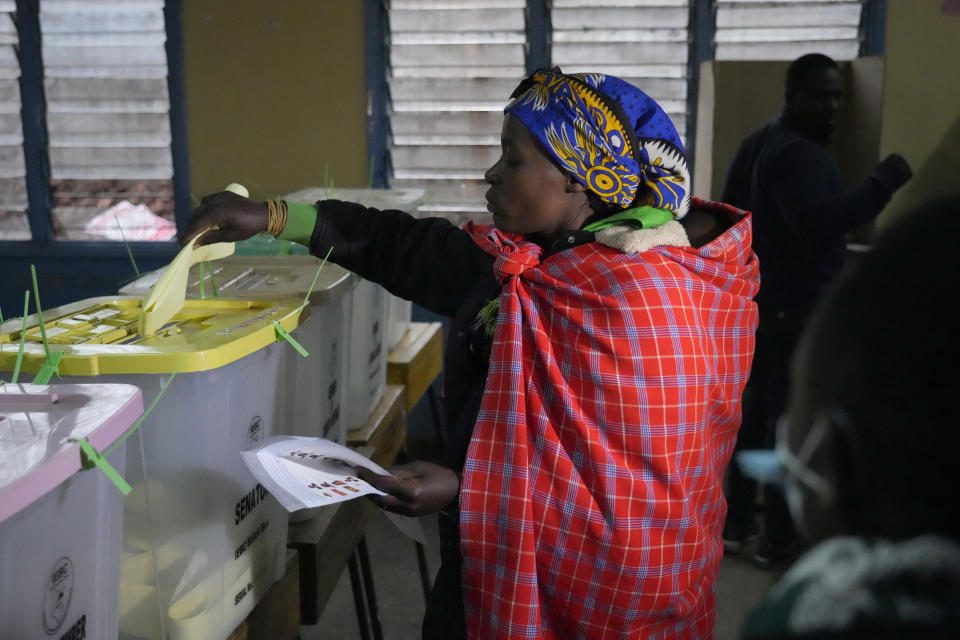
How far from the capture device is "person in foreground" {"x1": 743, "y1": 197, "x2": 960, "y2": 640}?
404mm

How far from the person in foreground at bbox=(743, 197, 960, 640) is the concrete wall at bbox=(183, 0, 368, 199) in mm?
3382

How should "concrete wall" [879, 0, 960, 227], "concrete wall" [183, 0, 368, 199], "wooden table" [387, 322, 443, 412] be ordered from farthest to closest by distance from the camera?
"concrete wall" [183, 0, 368, 199] → "concrete wall" [879, 0, 960, 227] → "wooden table" [387, 322, 443, 412]

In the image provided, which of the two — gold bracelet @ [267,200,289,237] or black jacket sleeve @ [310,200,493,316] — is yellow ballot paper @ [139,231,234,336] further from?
black jacket sleeve @ [310,200,493,316]

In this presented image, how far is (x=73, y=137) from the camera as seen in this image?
3.80 m

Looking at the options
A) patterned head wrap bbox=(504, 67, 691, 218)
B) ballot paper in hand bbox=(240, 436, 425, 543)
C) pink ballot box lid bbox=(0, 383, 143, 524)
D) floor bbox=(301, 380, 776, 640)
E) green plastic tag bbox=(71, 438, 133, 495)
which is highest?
patterned head wrap bbox=(504, 67, 691, 218)

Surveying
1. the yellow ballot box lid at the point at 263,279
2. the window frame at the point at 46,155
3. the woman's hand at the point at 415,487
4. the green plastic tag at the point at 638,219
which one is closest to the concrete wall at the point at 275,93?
the window frame at the point at 46,155

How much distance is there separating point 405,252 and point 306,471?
59cm

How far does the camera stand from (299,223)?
5.49 feet

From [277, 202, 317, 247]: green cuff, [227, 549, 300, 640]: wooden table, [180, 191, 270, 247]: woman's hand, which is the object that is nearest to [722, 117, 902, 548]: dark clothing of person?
[277, 202, 317, 247]: green cuff

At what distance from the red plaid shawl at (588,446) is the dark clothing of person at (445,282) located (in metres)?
0.06

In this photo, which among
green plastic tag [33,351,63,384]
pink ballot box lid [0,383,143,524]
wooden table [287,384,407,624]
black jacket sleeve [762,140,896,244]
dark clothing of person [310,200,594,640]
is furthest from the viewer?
black jacket sleeve [762,140,896,244]

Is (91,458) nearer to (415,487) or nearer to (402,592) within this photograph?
(415,487)

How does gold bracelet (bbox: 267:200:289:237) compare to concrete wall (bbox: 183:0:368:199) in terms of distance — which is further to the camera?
concrete wall (bbox: 183:0:368:199)

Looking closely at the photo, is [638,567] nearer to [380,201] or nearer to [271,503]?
[271,503]
